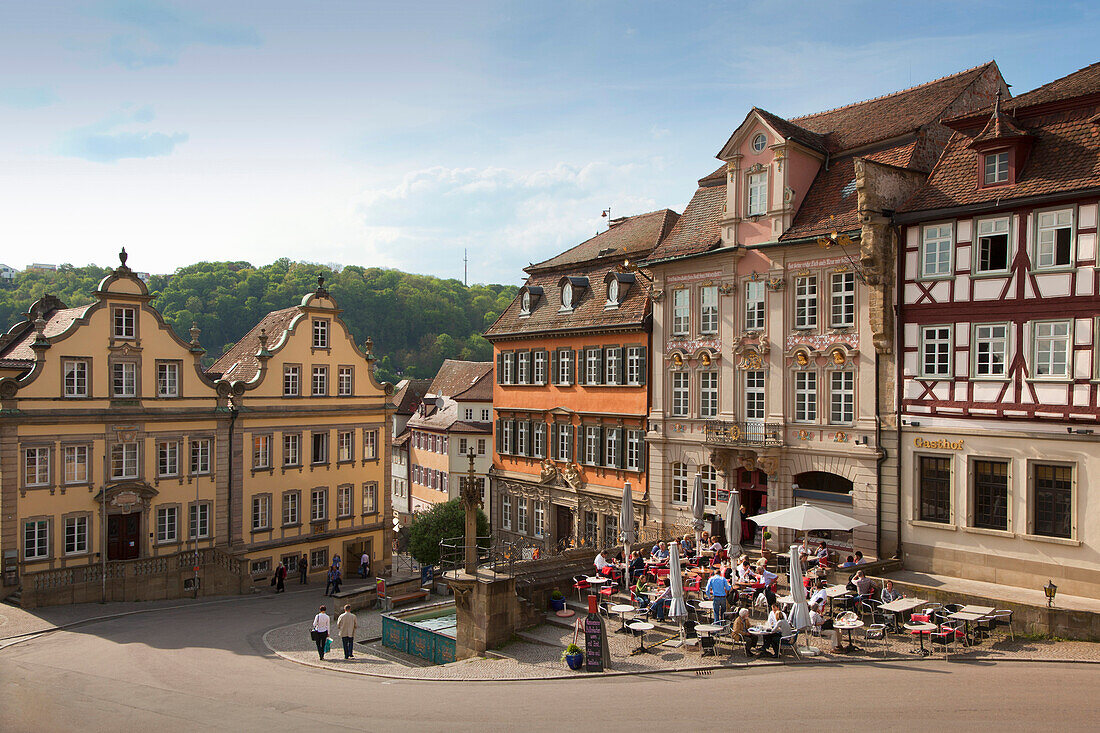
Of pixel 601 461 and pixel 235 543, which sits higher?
pixel 601 461

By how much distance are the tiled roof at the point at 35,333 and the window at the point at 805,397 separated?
96.6 feet

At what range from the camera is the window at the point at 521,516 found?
4406 centimetres

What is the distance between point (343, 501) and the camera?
44.4 metres

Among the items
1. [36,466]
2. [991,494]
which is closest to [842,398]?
[991,494]

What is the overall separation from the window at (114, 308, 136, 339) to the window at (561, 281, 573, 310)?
779 inches

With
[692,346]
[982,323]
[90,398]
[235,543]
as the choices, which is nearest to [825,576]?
[982,323]

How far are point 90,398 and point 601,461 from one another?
72.9 ft

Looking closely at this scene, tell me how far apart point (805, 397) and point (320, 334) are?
82.6 ft

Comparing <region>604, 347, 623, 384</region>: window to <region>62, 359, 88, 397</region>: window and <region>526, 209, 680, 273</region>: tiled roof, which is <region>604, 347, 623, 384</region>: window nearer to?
<region>526, 209, 680, 273</region>: tiled roof

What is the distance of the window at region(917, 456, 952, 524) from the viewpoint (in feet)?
86.8

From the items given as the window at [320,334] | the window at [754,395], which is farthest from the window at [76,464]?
the window at [754,395]

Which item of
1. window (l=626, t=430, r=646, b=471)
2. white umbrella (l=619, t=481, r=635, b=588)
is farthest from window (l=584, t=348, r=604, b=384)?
white umbrella (l=619, t=481, r=635, b=588)

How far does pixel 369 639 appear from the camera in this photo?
27047 mm

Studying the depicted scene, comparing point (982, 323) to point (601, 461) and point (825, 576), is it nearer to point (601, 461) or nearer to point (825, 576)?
point (825, 576)
